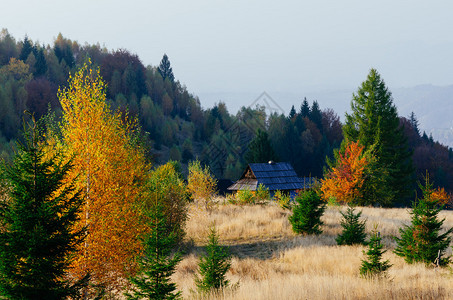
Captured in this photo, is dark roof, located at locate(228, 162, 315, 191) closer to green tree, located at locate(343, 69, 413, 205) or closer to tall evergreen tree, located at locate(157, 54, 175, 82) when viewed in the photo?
green tree, located at locate(343, 69, 413, 205)

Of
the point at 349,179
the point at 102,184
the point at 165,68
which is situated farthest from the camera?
the point at 165,68

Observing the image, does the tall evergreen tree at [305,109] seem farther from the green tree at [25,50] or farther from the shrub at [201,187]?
the green tree at [25,50]

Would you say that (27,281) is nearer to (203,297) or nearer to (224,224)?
(203,297)

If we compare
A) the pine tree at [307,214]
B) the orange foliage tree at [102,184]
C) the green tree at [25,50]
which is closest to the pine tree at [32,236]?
the orange foliage tree at [102,184]

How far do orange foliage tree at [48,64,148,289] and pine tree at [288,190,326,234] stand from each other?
9.45 metres

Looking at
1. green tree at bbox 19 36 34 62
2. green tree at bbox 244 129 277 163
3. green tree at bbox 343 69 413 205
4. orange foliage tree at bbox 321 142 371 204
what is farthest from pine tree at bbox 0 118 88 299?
green tree at bbox 19 36 34 62

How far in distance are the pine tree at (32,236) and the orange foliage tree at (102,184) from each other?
381cm

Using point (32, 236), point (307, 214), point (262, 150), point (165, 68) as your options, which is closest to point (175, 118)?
point (165, 68)

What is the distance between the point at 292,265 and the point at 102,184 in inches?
296

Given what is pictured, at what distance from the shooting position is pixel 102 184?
11.4 meters

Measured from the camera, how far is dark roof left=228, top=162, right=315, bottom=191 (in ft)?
135

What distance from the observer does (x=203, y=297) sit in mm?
8781

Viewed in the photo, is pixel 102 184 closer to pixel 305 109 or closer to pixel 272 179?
pixel 272 179

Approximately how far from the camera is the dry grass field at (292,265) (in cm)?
821
